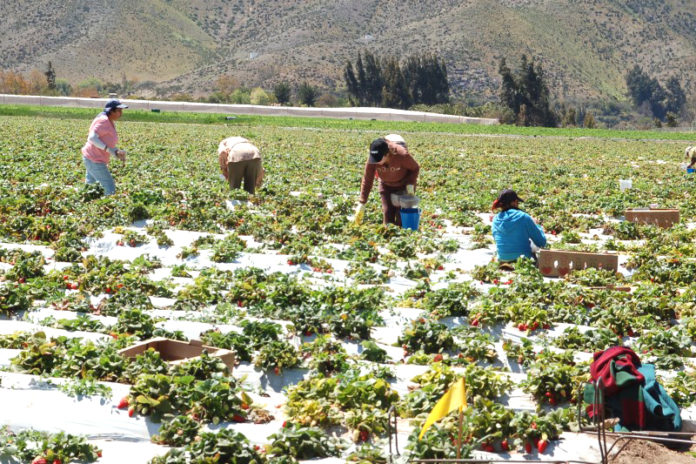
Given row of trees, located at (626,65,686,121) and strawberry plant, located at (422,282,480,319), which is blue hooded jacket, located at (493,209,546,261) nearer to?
strawberry plant, located at (422,282,480,319)

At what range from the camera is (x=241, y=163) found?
14.9 m

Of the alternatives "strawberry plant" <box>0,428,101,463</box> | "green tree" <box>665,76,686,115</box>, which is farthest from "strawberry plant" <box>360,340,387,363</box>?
"green tree" <box>665,76,686,115</box>

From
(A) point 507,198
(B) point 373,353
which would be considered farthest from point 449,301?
(A) point 507,198

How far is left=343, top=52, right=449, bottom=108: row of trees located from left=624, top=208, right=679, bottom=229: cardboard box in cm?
8775

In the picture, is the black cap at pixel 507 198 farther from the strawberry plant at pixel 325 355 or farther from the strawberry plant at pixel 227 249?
the strawberry plant at pixel 325 355

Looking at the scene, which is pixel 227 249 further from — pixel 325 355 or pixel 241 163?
pixel 241 163

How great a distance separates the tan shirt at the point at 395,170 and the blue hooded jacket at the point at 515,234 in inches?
69.5

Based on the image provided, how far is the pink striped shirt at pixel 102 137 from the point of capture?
13.2 meters

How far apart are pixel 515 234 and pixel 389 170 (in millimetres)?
2365

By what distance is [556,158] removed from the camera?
97.7 feet

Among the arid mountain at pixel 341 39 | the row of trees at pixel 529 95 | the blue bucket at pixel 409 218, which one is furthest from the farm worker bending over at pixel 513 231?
the arid mountain at pixel 341 39

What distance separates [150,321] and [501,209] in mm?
4913

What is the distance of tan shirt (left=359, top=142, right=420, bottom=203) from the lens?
11.4 metres

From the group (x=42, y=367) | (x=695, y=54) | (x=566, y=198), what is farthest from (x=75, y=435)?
(x=695, y=54)
